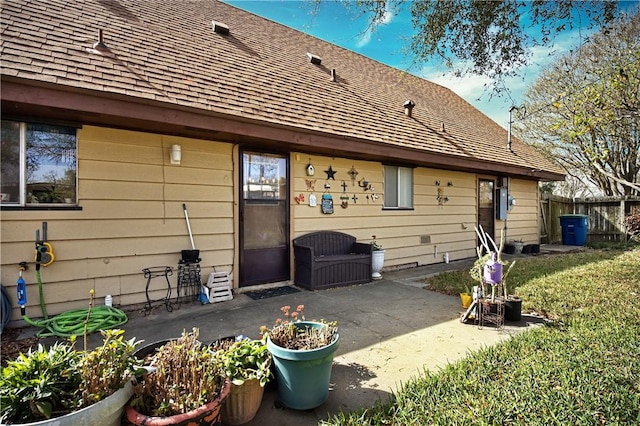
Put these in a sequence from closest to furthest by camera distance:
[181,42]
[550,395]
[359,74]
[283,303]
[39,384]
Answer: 1. [39,384]
2. [550,395]
3. [283,303]
4. [181,42]
5. [359,74]

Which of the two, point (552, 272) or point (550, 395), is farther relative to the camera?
point (552, 272)

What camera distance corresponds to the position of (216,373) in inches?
73.8

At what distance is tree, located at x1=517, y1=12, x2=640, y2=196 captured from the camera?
5059 millimetres

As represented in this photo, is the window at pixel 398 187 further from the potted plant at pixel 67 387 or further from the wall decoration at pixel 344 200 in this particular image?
the potted plant at pixel 67 387

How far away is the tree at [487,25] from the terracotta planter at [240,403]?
11.9ft

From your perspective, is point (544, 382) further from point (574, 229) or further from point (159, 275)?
point (574, 229)

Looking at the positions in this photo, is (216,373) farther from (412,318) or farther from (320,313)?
(412,318)

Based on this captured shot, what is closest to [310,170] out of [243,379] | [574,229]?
[243,379]

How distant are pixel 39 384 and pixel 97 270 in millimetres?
2772

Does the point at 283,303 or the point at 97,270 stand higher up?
the point at 97,270

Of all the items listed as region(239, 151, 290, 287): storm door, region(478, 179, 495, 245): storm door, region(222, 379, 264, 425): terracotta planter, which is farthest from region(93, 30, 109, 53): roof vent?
region(478, 179, 495, 245): storm door

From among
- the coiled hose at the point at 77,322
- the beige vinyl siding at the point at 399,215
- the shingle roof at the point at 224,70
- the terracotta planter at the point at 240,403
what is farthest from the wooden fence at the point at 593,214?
the coiled hose at the point at 77,322

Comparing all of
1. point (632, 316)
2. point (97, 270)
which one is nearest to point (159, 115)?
point (97, 270)

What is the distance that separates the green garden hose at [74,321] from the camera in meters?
3.31
